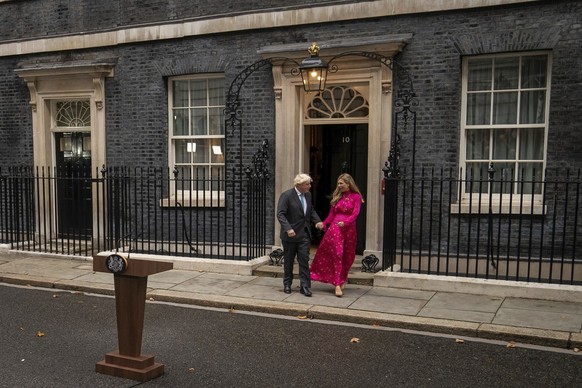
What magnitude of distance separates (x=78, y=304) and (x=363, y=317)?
3.83 m

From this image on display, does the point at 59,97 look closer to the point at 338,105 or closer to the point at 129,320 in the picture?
the point at 338,105

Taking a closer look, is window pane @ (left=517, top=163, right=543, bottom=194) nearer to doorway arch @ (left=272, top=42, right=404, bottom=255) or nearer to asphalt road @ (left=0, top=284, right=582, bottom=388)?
doorway arch @ (left=272, top=42, right=404, bottom=255)

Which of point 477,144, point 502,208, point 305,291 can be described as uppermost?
point 477,144

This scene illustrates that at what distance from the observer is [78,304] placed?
7.37m

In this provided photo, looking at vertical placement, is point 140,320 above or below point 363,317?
above

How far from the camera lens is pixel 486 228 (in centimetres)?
827

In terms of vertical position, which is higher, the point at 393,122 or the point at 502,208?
the point at 393,122

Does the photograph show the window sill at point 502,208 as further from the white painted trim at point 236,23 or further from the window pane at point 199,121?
the window pane at point 199,121

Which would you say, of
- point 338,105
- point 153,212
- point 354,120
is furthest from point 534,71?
point 153,212

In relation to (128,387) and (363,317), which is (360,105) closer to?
(363,317)

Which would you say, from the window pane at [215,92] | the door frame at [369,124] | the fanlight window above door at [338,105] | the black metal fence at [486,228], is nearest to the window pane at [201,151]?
the window pane at [215,92]

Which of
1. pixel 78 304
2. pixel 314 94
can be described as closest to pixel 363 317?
pixel 78 304

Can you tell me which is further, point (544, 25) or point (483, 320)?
point (544, 25)

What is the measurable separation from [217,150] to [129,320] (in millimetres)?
5829
